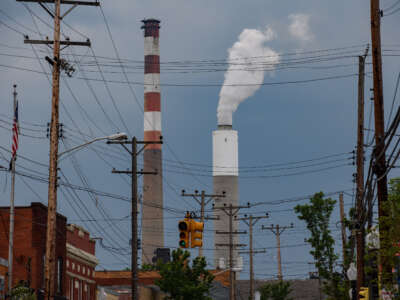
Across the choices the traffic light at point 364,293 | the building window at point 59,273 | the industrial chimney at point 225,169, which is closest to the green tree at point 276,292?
the industrial chimney at point 225,169

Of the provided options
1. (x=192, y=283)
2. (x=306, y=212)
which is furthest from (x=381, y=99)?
(x=192, y=283)

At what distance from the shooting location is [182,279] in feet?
227

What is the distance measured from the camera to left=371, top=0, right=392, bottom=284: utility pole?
924 inches

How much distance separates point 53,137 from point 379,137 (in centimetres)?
1231

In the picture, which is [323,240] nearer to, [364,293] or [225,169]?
[364,293]

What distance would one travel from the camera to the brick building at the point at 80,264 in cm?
5634

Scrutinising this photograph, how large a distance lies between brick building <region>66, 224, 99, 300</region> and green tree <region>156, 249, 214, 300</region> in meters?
6.98

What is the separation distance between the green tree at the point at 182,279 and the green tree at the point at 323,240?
1351cm

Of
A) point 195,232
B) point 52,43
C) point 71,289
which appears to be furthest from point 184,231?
point 71,289

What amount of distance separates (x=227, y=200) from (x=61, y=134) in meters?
94.8

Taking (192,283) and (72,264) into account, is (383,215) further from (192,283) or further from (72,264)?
(192,283)

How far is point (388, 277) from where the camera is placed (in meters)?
23.0

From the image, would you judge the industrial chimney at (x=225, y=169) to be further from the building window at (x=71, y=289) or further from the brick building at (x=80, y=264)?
the building window at (x=71, y=289)

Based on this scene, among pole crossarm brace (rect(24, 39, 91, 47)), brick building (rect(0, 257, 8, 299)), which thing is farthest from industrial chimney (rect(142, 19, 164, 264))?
pole crossarm brace (rect(24, 39, 91, 47))
